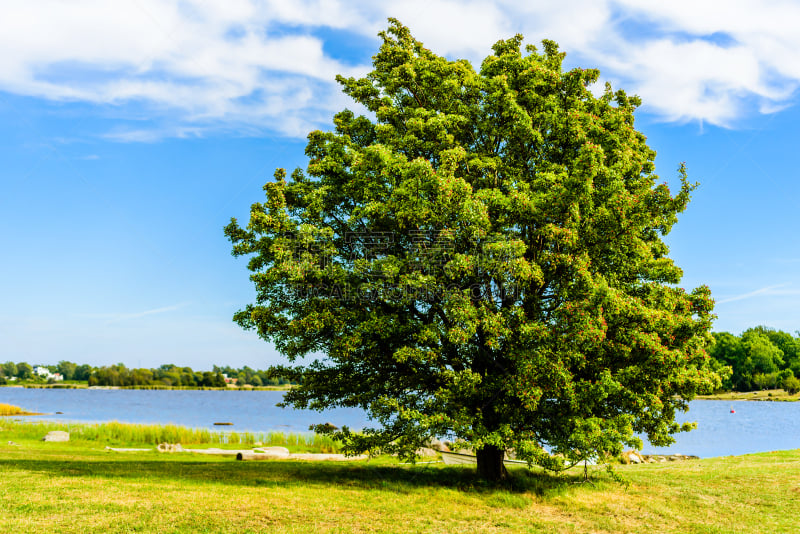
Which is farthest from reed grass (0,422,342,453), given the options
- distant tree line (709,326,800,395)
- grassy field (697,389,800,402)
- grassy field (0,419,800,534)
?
distant tree line (709,326,800,395)

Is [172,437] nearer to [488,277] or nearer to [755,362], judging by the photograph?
[488,277]

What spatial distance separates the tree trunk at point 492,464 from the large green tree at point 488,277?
0.06 metres

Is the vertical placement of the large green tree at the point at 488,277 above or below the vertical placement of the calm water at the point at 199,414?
above

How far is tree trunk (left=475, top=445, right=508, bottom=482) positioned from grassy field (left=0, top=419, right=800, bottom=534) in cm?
45

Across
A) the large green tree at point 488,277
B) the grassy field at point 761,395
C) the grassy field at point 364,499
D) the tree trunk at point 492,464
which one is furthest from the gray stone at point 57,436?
the grassy field at point 761,395

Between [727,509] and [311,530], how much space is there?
12028 mm

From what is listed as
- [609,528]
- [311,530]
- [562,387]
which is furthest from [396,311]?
[609,528]

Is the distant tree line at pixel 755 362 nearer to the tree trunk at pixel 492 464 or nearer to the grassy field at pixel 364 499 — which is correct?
the grassy field at pixel 364 499

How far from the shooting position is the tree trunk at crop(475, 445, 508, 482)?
55.7 feet

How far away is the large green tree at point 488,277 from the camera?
14.2 meters

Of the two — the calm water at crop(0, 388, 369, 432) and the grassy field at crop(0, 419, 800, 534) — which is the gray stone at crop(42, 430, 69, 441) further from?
the calm water at crop(0, 388, 369, 432)

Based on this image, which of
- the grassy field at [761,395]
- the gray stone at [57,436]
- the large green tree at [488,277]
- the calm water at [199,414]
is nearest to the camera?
Answer: the large green tree at [488,277]

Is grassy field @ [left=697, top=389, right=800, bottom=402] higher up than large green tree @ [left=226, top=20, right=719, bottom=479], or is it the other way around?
large green tree @ [left=226, top=20, right=719, bottom=479]

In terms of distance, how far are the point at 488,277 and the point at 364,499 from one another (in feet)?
23.3
